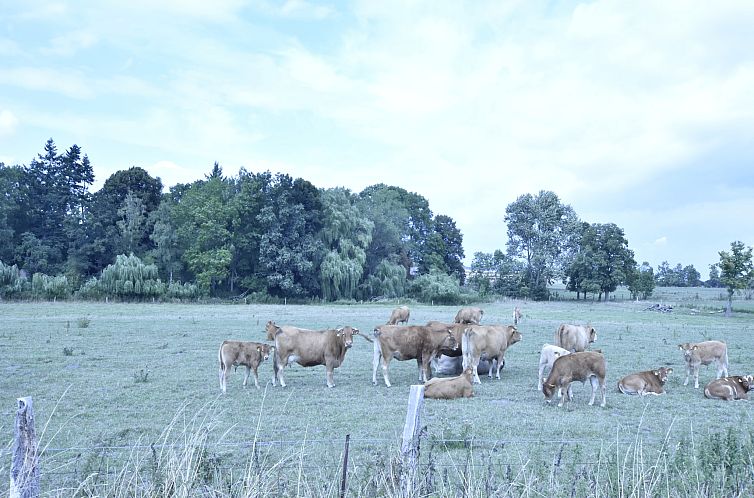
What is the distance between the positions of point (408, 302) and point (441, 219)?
23.4 m

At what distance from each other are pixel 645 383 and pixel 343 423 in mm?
6772

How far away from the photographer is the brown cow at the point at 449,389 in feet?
39.8

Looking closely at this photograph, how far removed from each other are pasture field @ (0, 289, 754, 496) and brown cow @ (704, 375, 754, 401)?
0.33 meters

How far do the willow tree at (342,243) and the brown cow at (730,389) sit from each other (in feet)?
141

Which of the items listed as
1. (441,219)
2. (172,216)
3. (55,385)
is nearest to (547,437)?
(55,385)

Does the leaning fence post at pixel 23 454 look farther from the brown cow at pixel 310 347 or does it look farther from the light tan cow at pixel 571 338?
the light tan cow at pixel 571 338

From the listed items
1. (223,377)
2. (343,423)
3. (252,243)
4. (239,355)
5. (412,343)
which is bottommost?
(343,423)

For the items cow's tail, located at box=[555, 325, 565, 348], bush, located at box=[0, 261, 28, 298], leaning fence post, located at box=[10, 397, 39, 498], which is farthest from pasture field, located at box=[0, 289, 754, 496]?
bush, located at box=[0, 261, 28, 298]

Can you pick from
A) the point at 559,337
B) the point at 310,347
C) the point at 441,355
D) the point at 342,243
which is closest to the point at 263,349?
the point at 310,347

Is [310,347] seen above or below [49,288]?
below

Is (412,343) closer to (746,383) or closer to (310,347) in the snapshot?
(310,347)

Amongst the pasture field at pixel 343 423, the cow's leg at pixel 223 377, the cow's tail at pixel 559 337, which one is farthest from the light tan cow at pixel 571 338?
the cow's leg at pixel 223 377

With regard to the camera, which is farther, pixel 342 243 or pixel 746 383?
pixel 342 243

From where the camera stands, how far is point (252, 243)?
2266 inches
